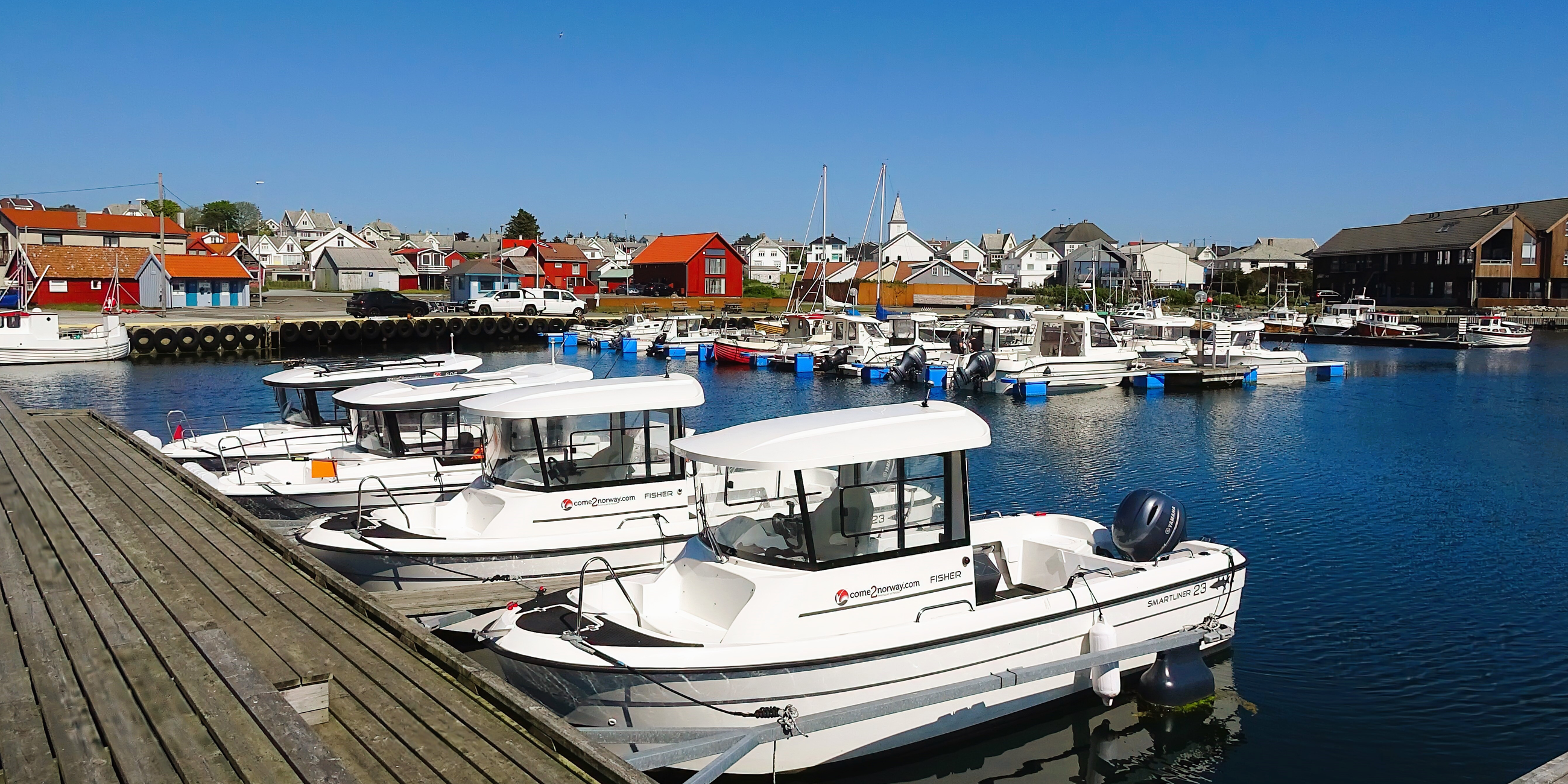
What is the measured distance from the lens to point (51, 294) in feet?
203

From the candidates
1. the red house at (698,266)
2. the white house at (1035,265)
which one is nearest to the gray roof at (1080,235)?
the white house at (1035,265)

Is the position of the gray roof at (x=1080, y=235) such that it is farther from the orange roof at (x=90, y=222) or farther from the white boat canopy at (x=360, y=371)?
the white boat canopy at (x=360, y=371)

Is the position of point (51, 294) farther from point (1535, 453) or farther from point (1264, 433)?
point (1535, 453)

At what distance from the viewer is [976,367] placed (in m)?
39.2

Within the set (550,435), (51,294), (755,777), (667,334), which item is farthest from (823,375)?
(51,294)

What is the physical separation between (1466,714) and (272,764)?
11048 mm

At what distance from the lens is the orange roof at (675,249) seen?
86125 mm

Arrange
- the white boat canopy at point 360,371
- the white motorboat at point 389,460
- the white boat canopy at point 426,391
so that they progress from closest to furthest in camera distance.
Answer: the white motorboat at point 389,460
the white boat canopy at point 426,391
the white boat canopy at point 360,371

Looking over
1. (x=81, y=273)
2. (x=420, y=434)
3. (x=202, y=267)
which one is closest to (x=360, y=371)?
(x=420, y=434)

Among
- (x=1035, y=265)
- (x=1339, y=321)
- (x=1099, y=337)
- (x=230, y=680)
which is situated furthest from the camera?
(x=1035, y=265)

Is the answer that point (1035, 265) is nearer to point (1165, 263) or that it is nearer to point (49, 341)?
point (1165, 263)

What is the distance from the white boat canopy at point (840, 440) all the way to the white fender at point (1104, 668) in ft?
6.74

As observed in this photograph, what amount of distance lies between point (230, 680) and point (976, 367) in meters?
34.2

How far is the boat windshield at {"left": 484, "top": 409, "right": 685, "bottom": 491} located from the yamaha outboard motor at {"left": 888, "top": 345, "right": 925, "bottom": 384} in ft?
96.3
